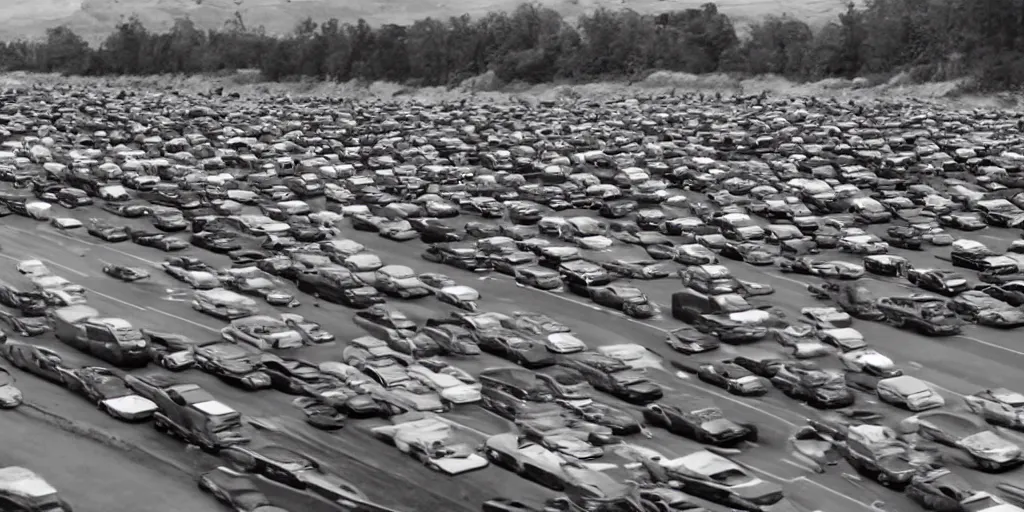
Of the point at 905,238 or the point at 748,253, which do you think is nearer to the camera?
the point at 748,253

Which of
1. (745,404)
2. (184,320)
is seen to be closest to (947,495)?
(745,404)

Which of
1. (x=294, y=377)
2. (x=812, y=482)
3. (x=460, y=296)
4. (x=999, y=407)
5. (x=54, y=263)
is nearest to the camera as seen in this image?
(x=812, y=482)

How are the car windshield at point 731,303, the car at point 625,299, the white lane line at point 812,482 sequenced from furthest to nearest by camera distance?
1. the car at point 625,299
2. the car windshield at point 731,303
3. the white lane line at point 812,482

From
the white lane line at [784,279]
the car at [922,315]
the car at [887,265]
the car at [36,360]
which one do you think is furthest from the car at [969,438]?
the car at [36,360]

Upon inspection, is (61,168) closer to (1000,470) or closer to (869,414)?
(869,414)

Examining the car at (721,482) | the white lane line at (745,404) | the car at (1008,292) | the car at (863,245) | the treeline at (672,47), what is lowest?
the white lane line at (745,404)

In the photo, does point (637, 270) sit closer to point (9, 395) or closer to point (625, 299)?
point (625, 299)

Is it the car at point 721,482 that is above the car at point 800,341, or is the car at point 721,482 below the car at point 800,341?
below

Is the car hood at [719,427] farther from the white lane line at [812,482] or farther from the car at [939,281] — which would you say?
the car at [939,281]
